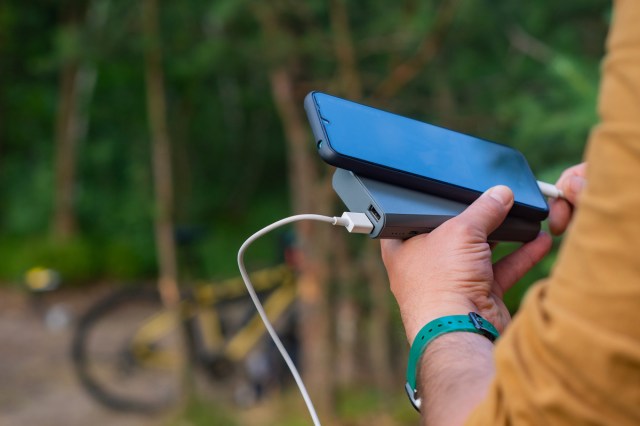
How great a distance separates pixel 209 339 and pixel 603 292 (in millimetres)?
4907

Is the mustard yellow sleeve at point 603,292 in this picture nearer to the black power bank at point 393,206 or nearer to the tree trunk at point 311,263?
the black power bank at point 393,206

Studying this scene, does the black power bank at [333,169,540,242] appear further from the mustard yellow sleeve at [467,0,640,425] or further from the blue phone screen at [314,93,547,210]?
the mustard yellow sleeve at [467,0,640,425]

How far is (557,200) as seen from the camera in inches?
49.8

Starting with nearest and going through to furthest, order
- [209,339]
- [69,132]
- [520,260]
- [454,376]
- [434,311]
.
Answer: [454,376]
[434,311]
[520,260]
[209,339]
[69,132]

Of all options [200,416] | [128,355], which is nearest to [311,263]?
[200,416]

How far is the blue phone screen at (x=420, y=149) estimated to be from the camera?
103 centimetres

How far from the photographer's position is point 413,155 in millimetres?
1058

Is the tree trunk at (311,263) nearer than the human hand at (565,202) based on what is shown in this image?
No

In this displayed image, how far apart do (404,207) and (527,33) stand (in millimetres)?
3312

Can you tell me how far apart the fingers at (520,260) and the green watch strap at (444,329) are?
9.4 inches

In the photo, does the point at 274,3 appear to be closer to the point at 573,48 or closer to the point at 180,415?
the point at 573,48

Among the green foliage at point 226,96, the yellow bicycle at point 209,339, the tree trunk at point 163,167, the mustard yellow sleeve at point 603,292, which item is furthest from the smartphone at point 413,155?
the yellow bicycle at point 209,339

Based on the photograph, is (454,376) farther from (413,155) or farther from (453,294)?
(413,155)

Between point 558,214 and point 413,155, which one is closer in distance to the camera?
point 413,155
